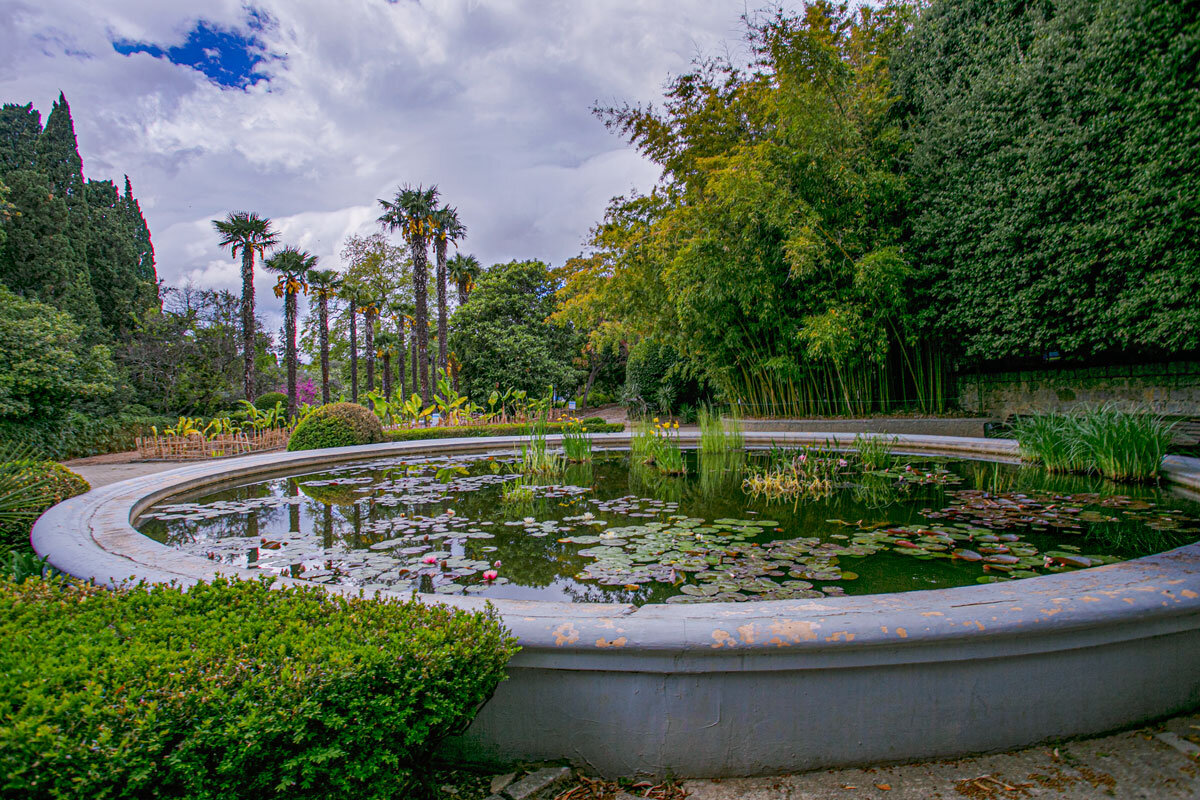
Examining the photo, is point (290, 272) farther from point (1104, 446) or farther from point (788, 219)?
point (1104, 446)

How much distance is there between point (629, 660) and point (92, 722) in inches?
39.9

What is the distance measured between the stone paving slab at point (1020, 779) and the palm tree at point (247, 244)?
1912cm

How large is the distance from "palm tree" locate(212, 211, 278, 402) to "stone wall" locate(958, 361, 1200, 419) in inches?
747

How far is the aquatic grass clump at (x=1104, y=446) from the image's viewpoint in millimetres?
3986

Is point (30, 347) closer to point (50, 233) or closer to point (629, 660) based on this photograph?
point (50, 233)

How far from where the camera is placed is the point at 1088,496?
3.59m

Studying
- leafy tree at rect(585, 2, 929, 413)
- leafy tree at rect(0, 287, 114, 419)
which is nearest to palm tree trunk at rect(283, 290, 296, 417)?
leafy tree at rect(0, 287, 114, 419)

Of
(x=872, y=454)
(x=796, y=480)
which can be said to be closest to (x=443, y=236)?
(x=872, y=454)

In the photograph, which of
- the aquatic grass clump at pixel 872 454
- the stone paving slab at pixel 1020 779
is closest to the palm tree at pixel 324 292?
the aquatic grass clump at pixel 872 454

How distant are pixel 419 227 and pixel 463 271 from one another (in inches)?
248

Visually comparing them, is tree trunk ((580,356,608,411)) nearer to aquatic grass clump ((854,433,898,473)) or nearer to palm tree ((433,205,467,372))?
palm tree ((433,205,467,372))

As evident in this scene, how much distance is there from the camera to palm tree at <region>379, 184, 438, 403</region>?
16.2m

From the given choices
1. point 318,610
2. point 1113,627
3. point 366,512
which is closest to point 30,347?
point 366,512

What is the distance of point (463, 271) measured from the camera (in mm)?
23672
